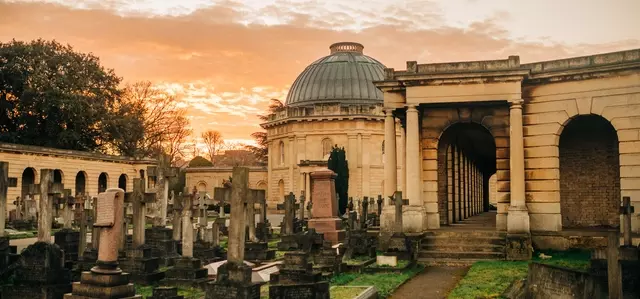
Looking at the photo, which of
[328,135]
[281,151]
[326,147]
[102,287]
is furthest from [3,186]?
[281,151]

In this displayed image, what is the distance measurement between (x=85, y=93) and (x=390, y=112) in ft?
111

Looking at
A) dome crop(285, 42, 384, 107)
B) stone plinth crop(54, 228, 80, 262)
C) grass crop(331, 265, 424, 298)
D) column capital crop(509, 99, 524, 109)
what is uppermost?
dome crop(285, 42, 384, 107)

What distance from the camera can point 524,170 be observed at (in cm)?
1858

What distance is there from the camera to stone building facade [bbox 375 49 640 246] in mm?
17375

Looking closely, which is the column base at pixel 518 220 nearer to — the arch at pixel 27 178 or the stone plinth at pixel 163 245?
the stone plinth at pixel 163 245

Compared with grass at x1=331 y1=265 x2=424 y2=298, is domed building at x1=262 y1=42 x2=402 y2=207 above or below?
above

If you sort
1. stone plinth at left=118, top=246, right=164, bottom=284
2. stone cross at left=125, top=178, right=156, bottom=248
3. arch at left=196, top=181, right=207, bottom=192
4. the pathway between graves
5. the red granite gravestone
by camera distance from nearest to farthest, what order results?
the pathway between graves < stone plinth at left=118, top=246, right=164, bottom=284 < stone cross at left=125, top=178, right=156, bottom=248 < the red granite gravestone < arch at left=196, top=181, right=207, bottom=192

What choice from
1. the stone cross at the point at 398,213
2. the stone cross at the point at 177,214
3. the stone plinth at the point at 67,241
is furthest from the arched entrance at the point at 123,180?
the stone cross at the point at 398,213

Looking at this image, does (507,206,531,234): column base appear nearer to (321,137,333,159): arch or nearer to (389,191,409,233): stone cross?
(389,191,409,233): stone cross

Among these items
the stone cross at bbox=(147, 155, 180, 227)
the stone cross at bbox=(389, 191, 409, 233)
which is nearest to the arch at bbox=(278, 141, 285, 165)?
the stone cross at bbox=(147, 155, 180, 227)

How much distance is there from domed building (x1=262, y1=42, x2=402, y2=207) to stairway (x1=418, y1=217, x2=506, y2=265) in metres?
28.6

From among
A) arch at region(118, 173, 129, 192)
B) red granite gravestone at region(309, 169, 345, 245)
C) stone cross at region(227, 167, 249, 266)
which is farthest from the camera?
arch at region(118, 173, 129, 192)

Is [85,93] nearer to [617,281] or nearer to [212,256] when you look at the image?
[212,256]

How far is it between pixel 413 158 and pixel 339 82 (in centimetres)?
3525
